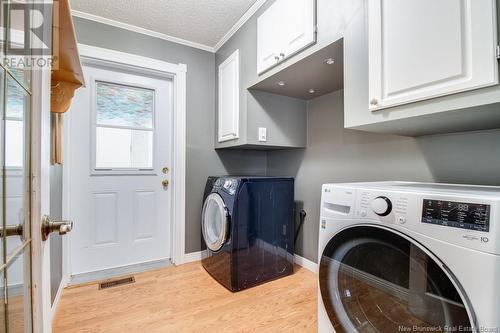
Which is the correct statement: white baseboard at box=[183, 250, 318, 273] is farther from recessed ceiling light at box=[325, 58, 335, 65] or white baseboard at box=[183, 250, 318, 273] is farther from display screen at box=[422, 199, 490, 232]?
recessed ceiling light at box=[325, 58, 335, 65]

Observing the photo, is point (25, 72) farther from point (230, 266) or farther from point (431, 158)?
point (431, 158)

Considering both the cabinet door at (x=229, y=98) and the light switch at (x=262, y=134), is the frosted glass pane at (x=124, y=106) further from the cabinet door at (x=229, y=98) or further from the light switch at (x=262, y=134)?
the light switch at (x=262, y=134)

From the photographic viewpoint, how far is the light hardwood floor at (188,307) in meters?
1.43

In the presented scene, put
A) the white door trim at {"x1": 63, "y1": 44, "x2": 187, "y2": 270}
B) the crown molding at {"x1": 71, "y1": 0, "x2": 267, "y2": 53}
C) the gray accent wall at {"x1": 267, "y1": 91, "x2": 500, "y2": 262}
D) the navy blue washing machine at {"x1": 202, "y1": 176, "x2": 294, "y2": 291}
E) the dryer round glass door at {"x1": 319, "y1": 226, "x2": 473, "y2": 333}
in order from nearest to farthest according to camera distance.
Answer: the dryer round glass door at {"x1": 319, "y1": 226, "x2": 473, "y2": 333}
the gray accent wall at {"x1": 267, "y1": 91, "x2": 500, "y2": 262}
the navy blue washing machine at {"x1": 202, "y1": 176, "x2": 294, "y2": 291}
the crown molding at {"x1": 71, "y1": 0, "x2": 267, "y2": 53}
the white door trim at {"x1": 63, "y1": 44, "x2": 187, "y2": 270}

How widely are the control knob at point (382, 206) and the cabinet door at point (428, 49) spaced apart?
435mm

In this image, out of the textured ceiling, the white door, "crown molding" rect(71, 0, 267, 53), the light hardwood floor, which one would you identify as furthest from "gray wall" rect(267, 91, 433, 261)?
the white door

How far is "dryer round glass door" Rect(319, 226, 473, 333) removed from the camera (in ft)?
2.43

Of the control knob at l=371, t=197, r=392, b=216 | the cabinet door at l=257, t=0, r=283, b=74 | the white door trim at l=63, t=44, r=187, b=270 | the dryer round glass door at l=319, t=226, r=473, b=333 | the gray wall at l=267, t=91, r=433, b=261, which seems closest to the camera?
the dryer round glass door at l=319, t=226, r=473, b=333

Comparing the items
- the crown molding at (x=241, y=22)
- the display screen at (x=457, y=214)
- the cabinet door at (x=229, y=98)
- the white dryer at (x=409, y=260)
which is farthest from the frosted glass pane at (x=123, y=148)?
the display screen at (x=457, y=214)

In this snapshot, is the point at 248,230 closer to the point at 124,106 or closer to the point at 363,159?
the point at 363,159

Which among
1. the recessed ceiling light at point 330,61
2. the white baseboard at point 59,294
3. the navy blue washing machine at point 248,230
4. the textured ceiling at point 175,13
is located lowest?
the white baseboard at point 59,294

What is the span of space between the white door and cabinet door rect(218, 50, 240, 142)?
0.55 m

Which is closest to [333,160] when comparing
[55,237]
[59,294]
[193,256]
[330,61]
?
[330,61]

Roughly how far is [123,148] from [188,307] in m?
1.52
